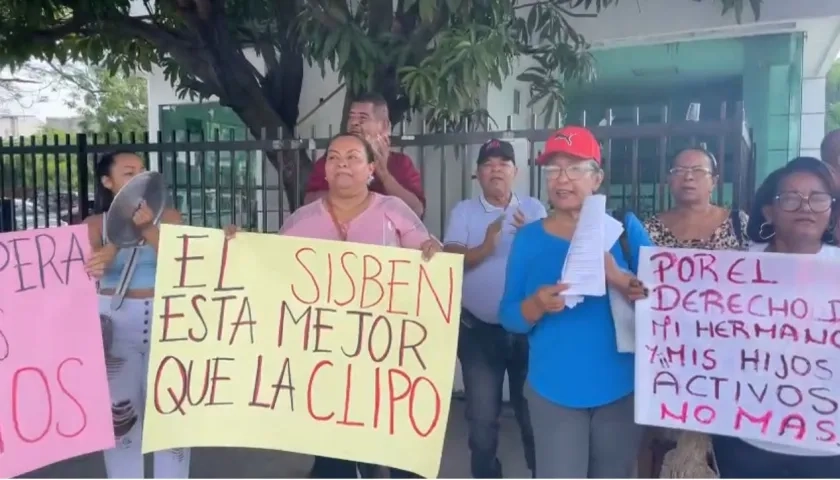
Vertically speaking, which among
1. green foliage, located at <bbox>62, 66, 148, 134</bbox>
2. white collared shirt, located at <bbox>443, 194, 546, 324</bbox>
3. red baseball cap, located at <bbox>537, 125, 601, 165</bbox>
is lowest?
white collared shirt, located at <bbox>443, 194, 546, 324</bbox>

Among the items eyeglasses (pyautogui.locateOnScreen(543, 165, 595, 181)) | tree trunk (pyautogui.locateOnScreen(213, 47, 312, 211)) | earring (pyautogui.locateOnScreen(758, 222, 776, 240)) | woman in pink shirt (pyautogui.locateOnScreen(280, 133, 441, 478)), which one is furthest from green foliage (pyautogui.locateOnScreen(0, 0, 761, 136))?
earring (pyautogui.locateOnScreen(758, 222, 776, 240))

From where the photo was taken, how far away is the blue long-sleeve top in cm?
238

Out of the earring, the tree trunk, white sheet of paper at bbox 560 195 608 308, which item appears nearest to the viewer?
white sheet of paper at bbox 560 195 608 308

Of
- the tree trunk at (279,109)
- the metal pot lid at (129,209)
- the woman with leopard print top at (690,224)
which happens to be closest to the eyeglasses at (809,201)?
the woman with leopard print top at (690,224)

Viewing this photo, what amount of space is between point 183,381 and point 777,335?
1996mm

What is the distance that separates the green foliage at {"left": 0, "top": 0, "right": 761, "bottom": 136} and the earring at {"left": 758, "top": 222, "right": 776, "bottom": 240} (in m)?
1.47

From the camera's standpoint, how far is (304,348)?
2631 millimetres

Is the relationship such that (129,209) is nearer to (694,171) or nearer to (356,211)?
(356,211)

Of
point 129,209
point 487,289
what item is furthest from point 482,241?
point 129,209

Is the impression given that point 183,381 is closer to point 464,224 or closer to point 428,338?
point 428,338

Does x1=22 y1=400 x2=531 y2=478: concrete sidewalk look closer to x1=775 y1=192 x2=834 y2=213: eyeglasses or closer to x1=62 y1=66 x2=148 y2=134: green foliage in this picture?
x1=775 y1=192 x2=834 y2=213: eyeglasses

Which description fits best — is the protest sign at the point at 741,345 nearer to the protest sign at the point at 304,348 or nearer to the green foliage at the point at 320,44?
the protest sign at the point at 304,348

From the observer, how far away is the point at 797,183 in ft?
7.84

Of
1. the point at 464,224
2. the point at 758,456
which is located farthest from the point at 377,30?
the point at 758,456
